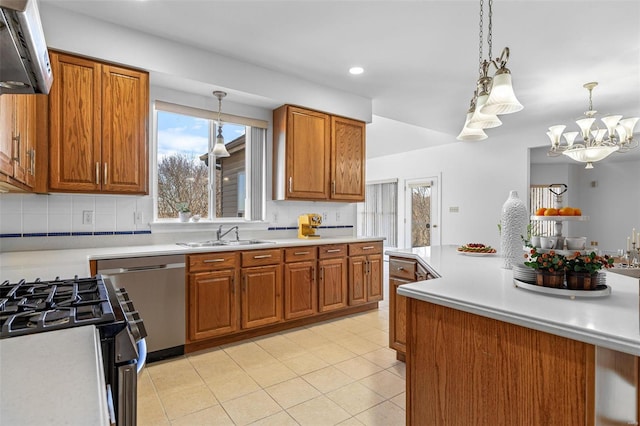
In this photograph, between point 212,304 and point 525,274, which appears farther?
point 212,304

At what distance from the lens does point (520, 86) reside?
4027mm

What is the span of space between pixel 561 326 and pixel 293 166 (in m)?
3.10

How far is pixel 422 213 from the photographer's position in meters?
7.36

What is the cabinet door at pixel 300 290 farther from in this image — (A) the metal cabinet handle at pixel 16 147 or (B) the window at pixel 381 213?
(B) the window at pixel 381 213

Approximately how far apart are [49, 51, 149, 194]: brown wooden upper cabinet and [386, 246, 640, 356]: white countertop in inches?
96.9

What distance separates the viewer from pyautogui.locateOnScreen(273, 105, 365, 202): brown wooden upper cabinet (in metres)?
3.87

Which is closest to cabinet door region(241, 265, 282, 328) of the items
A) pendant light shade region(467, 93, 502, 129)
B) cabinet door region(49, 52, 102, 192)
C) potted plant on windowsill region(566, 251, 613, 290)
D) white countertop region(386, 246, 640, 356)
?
cabinet door region(49, 52, 102, 192)

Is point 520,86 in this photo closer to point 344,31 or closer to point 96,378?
point 344,31

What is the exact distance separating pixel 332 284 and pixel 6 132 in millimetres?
2960

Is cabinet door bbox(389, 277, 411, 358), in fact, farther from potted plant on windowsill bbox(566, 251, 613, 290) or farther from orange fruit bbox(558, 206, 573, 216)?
potted plant on windowsill bbox(566, 251, 613, 290)

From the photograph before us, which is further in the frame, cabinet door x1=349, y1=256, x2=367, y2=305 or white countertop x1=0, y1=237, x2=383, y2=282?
cabinet door x1=349, y1=256, x2=367, y2=305

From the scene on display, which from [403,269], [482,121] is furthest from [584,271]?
[403,269]

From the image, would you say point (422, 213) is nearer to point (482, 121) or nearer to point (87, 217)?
point (482, 121)

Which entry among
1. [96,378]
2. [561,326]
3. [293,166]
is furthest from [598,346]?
[293,166]
